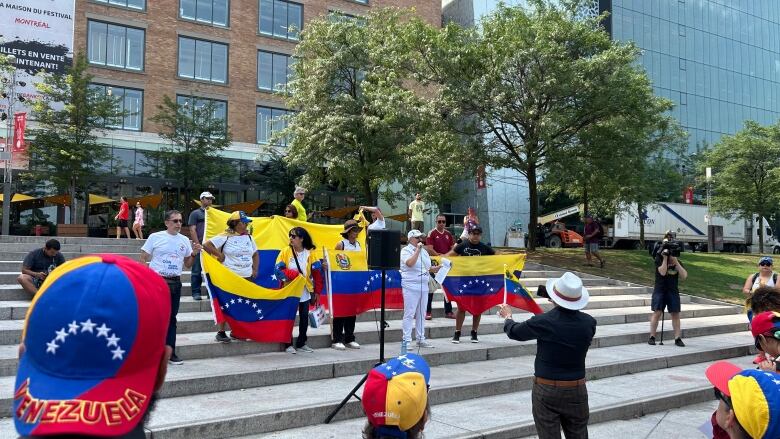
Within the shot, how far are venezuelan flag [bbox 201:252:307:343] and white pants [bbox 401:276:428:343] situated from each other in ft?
6.01

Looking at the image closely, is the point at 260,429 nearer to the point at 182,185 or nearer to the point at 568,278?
the point at 568,278

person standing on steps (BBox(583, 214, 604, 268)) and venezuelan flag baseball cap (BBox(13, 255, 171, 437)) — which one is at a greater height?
person standing on steps (BBox(583, 214, 604, 268))

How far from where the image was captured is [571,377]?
15.5ft

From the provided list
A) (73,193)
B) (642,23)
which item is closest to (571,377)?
(73,193)

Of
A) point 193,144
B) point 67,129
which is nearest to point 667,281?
point 67,129

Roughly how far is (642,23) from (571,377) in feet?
221

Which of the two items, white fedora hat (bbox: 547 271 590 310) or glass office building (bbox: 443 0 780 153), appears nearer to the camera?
white fedora hat (bbox: 547 271 590 310)

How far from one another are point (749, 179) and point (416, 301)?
3700cm

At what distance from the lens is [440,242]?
13.1 metres

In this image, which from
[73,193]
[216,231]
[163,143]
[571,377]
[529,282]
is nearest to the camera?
[571,377]

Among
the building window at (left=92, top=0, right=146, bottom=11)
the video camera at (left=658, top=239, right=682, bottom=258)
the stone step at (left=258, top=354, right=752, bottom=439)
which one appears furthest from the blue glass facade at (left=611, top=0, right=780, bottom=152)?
the stone step at (left=258, top=354, right=752, bottom=439)

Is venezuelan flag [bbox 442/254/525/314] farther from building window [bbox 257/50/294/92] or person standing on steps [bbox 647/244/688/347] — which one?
building window [bbox 257/50/294/92]

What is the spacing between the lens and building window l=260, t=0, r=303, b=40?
39.5 metres

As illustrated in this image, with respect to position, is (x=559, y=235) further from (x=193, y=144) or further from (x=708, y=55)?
(x=708, y=55)
